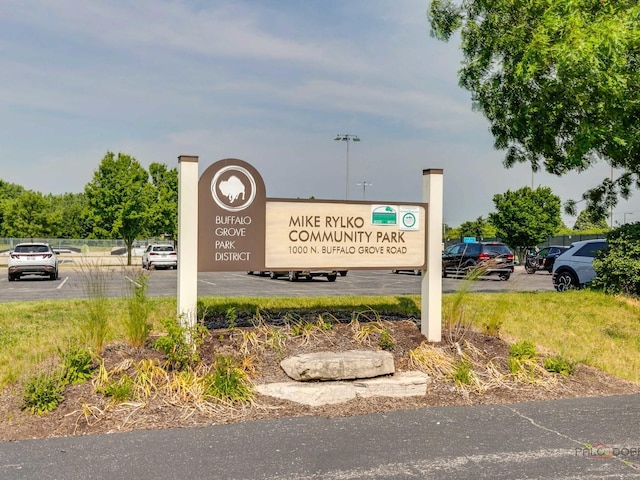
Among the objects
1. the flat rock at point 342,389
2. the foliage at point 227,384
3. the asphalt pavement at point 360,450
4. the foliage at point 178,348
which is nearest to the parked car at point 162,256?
the foliage at point 178,348

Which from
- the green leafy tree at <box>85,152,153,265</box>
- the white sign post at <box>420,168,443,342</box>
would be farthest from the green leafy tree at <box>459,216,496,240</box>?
the white sign post at <box>420,168,443,342</box>

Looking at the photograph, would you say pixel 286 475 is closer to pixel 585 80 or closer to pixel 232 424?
pixel 232 424

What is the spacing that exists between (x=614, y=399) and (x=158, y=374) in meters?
4.81

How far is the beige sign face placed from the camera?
738 centimetres

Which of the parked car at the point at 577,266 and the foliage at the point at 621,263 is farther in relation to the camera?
the parked car at the point at 577,266

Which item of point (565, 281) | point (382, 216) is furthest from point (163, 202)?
point (382, 216)

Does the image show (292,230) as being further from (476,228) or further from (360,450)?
(476,228)

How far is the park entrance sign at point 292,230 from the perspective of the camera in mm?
6980

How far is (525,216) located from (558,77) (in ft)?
136

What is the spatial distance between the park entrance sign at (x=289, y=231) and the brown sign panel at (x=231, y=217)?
0.04 feet

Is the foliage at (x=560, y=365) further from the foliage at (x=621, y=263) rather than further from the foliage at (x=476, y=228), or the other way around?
the foliage at (x=476, y=228)

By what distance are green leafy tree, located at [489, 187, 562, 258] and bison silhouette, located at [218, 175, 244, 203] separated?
155 feet

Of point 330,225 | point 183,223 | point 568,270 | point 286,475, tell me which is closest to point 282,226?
point 330,225

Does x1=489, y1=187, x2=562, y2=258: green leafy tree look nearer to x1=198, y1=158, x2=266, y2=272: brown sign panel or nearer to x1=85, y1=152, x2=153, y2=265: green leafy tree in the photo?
x1=85, y1=152, x2=153, y2=265: green leafy tree
